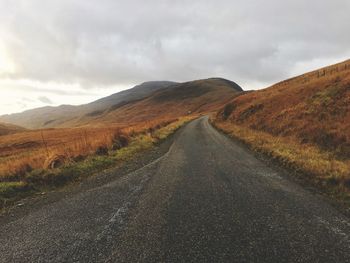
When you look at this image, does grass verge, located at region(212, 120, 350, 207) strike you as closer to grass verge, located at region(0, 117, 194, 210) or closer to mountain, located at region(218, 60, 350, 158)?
mountain, located at region(218, 60, 350, 158)

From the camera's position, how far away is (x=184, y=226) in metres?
5.48

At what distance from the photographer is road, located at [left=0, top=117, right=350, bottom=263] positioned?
4516mm

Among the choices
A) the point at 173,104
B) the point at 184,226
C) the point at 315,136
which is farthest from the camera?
the point at 173,104

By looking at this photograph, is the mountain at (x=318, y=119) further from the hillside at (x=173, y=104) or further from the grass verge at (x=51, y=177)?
the hillside at (x=173, y=104)

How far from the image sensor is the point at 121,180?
9445mm

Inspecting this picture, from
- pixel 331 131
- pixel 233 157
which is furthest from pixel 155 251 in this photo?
pixel 331 131

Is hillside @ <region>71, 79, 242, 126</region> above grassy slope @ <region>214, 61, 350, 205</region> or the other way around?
above

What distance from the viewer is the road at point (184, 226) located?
4516mm

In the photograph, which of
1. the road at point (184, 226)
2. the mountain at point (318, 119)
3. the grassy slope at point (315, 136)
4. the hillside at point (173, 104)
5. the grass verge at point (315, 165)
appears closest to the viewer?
the road at point (184, 226)

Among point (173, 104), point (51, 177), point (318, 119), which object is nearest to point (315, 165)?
point (51, 177)

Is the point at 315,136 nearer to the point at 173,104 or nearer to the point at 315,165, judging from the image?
the point at 315,165

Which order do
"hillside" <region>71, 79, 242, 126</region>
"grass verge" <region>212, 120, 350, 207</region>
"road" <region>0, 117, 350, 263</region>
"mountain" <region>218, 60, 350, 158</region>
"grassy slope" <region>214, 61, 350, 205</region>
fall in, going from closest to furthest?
"road" <region>0, 117, 350, 263</region>, "grass verge" <region>212, 120, 350, 207</region>, "grassy slope" <region>214, 61, 350, 205</region>, "mountain" <region>218, 60, 350, 158</region>, "hillside" <region>71, 79, 242, 126</region>

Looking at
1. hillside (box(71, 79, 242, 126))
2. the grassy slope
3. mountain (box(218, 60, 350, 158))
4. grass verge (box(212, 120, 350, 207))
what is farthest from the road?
hillside (box(71, 79, 242, 126))

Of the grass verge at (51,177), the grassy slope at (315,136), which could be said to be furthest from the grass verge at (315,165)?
the grass verge at (51,177)
